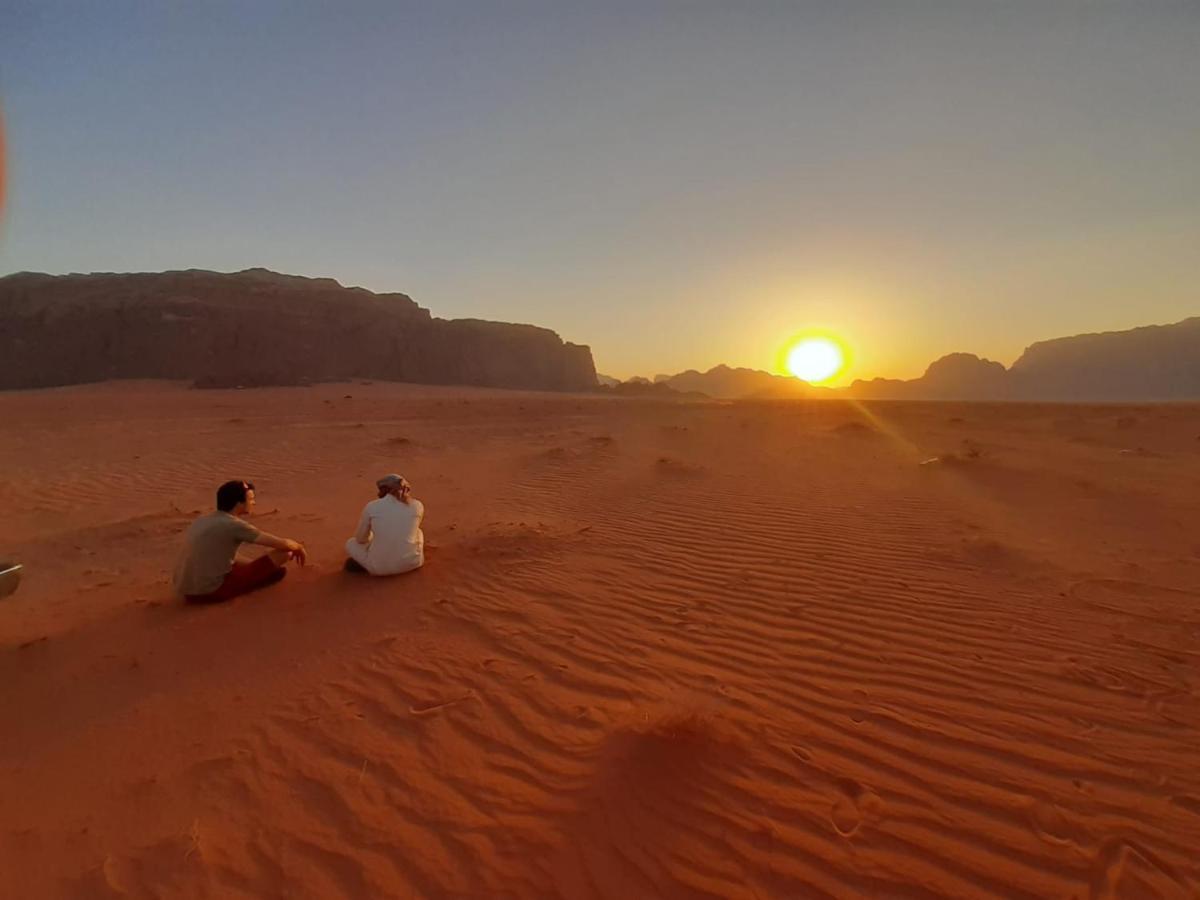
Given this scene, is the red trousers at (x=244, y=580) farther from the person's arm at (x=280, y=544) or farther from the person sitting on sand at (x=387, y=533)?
the person sitting on sand at (x=387, y=533)

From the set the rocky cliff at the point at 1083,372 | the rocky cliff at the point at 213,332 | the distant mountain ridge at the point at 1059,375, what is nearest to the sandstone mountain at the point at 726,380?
the distant mountain ridge at the point at 1059,375

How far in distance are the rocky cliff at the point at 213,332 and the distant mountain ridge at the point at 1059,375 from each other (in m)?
44.5

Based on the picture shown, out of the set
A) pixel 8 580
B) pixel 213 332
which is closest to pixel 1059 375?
pixel 213 332

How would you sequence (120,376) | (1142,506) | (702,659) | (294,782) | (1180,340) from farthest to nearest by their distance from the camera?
(1180,340), (120,376), (1142,506), (702,659), (294,782)

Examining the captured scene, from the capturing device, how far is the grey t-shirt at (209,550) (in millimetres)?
4996

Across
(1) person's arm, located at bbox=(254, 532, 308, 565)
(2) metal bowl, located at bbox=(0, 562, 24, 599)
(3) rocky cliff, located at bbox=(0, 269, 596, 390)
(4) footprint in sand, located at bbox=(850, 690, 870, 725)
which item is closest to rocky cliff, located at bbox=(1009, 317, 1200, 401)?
(3) rocky cliff, located at bbox=(0, 269, 596, 390)

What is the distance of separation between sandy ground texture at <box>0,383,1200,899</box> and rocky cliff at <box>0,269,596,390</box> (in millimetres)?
38820

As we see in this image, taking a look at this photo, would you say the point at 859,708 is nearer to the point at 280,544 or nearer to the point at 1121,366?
the point at 280,544

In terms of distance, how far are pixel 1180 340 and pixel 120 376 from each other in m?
142

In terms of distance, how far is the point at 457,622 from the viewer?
4867 mm

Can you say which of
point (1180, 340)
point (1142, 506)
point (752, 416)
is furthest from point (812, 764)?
point (1180, 340)

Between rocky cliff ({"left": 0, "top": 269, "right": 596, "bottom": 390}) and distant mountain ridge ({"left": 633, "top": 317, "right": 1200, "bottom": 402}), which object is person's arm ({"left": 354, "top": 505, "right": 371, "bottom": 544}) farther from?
distant mountain ridge ({"left": 633, "top": 317, "right": 1200, "bottom": 402})

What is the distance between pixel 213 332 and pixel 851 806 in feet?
182

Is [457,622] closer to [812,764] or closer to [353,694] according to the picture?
[353,694]
